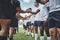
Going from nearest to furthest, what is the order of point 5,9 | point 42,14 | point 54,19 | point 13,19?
point 54,19 → point 5,9 → point 13,19 → point 42,14

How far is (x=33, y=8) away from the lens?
279 cm

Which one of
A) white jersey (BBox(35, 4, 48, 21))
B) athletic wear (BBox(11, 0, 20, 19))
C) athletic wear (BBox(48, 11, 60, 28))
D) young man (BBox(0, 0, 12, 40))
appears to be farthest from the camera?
white jersey (BBox(35, 4, 48, 21))

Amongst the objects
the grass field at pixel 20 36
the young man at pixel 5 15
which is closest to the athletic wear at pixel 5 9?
the young man at pixel 5 15

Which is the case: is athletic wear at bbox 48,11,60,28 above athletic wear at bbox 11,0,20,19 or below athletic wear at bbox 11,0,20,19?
below

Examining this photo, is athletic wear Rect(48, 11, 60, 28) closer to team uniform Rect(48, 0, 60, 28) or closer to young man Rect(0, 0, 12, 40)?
team uniform Rect(48, 0, 60, 28)

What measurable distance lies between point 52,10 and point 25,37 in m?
0.79

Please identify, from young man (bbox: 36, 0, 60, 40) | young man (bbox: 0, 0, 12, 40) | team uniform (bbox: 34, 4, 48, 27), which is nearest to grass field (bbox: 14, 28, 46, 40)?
team uniform (bbox: 34, 4, 48, 27)

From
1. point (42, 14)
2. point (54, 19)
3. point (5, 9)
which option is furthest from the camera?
point (42, 14)

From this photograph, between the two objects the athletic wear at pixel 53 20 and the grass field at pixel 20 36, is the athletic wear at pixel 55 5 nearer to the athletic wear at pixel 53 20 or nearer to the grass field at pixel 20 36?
the athletic wear at pixel 53 20

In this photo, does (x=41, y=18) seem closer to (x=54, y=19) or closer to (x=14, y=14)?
(x=14, y=14)

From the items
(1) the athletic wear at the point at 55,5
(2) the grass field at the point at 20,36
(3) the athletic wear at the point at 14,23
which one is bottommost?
(2) the grass field at the point at 20,36

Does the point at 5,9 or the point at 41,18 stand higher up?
the point at 5,9

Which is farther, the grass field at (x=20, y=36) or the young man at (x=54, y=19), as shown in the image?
the grass field at (x=20, y=36)

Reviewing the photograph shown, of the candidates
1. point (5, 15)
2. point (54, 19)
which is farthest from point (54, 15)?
point (5, 15)
